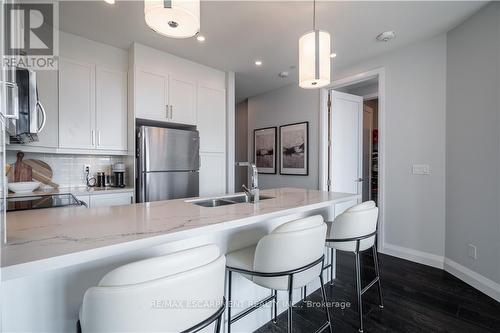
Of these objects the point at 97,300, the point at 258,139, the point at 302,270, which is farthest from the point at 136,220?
the point at 258,139

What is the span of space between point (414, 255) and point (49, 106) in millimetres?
4411

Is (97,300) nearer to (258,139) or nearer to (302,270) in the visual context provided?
(302,270)

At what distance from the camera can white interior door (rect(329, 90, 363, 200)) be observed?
3.56m

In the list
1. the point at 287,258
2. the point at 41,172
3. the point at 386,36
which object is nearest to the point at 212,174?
the point at 41,172

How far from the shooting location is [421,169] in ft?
9.11

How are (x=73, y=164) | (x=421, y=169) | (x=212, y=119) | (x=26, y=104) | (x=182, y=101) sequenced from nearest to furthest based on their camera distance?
(x=26, y=104) < (x=421, y=169) < (x=73, y=164) < (x=182, y=101) < (x=212, y=119)


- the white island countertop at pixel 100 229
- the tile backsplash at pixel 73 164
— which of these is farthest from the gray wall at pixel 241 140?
the white island countertop at pixel 100 229

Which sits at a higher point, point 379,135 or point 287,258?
point 379,135

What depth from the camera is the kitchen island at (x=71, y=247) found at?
2.44ft

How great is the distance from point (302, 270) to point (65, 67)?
10.3 ft

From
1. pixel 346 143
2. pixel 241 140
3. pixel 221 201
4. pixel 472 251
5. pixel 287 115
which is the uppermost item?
pixel 287 115

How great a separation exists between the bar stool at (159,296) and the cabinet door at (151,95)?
2.61m

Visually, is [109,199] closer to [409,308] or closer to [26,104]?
[26,104]

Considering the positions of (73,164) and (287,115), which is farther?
(287,115)
